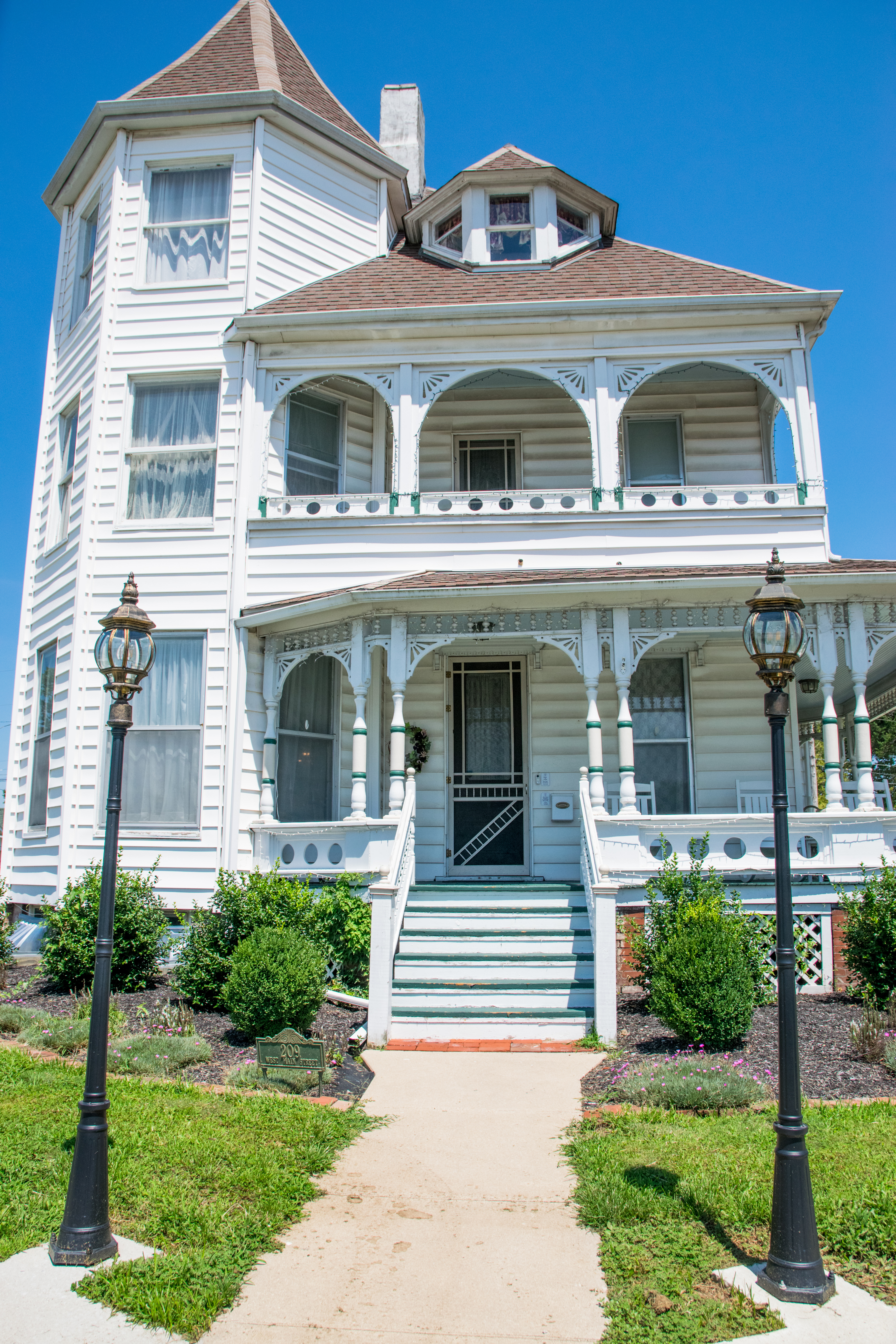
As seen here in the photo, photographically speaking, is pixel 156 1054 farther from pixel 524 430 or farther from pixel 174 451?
pixel 524 430

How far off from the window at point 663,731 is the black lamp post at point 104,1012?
8.28 metres

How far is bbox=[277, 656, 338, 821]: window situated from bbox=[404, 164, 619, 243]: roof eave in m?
7.87

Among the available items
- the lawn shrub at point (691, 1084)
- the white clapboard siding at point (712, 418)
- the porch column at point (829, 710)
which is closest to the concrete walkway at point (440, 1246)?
the lawn shrub at point (691, 1084)

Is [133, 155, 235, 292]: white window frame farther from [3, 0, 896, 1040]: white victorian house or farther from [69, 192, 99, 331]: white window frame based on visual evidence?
[69, 192, 99, 331]: white window frame

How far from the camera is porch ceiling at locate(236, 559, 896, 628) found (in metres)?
11.0

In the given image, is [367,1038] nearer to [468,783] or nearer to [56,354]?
[468,783]

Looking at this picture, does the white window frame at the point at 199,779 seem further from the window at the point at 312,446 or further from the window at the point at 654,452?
the window at the point at 654,452

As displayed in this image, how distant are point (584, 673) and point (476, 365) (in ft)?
15.3

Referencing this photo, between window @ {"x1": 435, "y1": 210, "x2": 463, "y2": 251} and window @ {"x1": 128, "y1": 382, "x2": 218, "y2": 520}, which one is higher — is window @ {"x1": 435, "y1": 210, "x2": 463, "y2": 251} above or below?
above

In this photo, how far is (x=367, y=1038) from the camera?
28.7ft

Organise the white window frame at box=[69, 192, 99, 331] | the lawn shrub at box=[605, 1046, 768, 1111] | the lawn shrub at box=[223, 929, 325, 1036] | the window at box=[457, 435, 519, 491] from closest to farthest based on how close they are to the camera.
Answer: the lawn shrub at box=[605, 1046, 768, 1111], the lawn shrub at box=[223, 929, 325, 1036], the window at box=[457, 435, 519, 491], the white window frame at box=[69, 192, 99, 331]

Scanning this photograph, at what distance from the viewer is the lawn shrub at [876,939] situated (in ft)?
29.0

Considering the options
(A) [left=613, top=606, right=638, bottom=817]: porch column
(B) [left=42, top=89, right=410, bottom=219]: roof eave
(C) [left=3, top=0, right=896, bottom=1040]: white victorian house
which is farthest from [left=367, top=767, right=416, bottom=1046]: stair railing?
(B) [left=42, top=89, right=410, bottom=219]: roof eave

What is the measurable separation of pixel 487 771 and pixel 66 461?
7.83 meters
